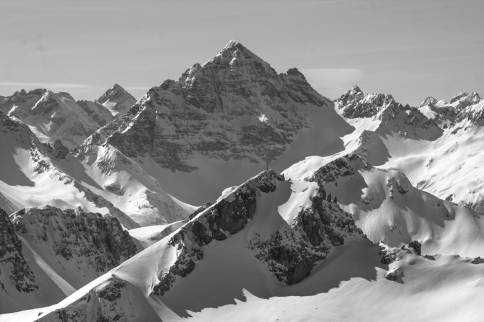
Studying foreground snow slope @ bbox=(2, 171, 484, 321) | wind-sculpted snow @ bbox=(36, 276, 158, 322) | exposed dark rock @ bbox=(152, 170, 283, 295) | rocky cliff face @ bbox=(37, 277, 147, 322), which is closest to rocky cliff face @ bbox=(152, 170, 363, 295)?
exposed dark rock @ bbox=(152, 170, 283, 295)

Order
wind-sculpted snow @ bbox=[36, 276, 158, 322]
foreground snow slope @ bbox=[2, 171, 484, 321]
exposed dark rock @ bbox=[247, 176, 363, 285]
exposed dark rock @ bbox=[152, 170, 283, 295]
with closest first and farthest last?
wind-sculpted snow @ bbox=[36, 276, 158, 322] < foreground snow slope @ bbox=[2, 171, 484, 321] < exposed dark rock @ bbox=[152, 170, 283, 295] < exposed dark rock @ bbox=[247, 176, 363, 285]

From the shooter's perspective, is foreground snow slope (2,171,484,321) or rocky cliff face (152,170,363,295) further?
rocky cliff face (152,170,363,295)

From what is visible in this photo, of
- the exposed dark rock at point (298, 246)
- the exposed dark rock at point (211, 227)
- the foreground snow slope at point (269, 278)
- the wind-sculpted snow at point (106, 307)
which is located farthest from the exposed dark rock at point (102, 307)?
the exposed dark rock at point (298, 246)

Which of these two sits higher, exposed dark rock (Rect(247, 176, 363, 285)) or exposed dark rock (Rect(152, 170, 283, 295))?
exposed dark rock (Rect(152, 170, 283, 295))

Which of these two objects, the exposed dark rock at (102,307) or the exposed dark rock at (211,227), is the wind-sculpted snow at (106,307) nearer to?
the exposed dark rock at (102,307)

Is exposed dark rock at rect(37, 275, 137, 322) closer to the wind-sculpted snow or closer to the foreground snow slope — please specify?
the wind-sculpted snow

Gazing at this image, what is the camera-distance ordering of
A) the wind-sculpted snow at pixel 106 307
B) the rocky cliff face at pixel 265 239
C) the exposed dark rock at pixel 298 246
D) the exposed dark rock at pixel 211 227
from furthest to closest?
1. the exposed dark rock at pixel 298 246
2. the rocky cliff face at pixel 265 239
3. the exposed dark rock at pixel 211 227
4. the wind-sculpted snow at pixel 106 307

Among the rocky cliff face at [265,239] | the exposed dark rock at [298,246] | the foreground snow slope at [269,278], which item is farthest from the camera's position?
the exposed dark rock at [298,246]

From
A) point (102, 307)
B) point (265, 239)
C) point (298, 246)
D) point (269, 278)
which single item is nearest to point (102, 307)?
point (102, 307)

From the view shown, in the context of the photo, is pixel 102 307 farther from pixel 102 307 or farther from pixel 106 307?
pixel 106 307

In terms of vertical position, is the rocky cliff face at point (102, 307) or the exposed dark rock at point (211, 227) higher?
the exposed dark rock at point (211, 227)

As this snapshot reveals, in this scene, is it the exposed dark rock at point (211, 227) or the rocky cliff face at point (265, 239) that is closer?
the exposed dark rock at point (211, 227)
